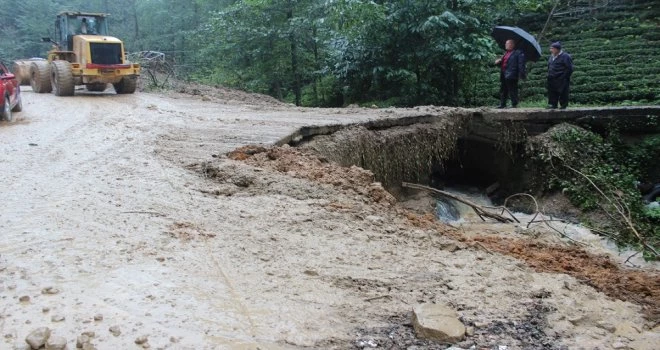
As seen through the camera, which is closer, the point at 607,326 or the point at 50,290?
the point at 50,290

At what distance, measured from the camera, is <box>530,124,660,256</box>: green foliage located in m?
9.37

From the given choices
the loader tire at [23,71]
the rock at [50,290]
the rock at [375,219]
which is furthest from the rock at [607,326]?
the loader tire at [23,71]

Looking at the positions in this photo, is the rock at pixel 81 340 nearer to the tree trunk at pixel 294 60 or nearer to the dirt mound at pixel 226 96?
the dirt mound at pixel 226 96

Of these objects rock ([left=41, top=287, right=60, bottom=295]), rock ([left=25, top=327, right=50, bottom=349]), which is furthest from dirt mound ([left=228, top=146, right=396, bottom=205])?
rock ([left=25, top=327, right=50, bottom=349])

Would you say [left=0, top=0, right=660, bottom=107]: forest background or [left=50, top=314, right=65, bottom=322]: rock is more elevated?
[left=0, top=0, right=660, bottom=107]: forest background

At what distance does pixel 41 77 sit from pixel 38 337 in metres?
15.7

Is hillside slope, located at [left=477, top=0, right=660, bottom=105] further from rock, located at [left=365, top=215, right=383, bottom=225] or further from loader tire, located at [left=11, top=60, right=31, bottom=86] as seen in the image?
loader tire, located at [left=11, top=60, right=31, bottom=86]

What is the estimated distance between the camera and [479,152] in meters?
11.9

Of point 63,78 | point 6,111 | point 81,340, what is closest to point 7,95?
point 6,111

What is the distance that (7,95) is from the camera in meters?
10.8

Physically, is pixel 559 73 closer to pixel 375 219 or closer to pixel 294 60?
pixel 375 219

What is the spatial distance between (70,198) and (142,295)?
2.50 metres

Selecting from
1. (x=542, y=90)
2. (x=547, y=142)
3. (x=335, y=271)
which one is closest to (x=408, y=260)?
(x=335, y=271)

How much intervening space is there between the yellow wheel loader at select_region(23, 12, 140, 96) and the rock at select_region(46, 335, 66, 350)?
14.0 m
